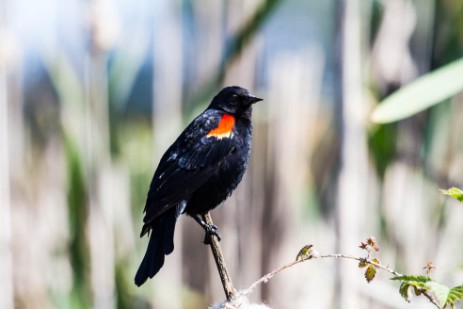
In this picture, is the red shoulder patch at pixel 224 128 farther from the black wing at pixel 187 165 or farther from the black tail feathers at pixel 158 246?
the black tail feathers at pixel 158 246

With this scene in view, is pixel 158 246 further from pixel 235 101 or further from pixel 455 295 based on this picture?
pixel 455 295

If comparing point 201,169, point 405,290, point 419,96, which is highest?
point 419,96

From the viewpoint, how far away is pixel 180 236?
2693 millimetres

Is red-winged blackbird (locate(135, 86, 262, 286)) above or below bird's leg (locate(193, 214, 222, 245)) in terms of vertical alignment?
above

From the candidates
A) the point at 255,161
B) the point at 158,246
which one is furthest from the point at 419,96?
the point at 255,161

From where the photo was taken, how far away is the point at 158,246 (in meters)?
1.16

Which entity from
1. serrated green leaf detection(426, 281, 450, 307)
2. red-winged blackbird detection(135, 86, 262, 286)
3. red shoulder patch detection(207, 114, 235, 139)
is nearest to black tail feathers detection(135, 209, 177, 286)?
red-winged blackbird detection(135, 86, 262, 286)

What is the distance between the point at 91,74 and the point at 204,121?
3.45ft

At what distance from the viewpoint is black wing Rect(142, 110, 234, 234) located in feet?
4.06

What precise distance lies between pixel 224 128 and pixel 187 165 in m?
0.16

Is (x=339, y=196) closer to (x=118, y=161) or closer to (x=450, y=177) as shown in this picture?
(x=450, y=177)

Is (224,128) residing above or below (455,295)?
above

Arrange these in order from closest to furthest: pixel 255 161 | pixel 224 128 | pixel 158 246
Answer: pixel 158 246, pixel 224 128, pixel 255 161

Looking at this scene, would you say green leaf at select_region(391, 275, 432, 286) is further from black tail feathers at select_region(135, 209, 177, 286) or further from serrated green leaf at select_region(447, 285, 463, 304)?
black tail feathers at select_region(135, 209, 177, 286)
